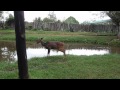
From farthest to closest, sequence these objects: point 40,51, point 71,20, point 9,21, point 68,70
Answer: point 71,20 < point 9,21 < point 40,51 < point 68,70

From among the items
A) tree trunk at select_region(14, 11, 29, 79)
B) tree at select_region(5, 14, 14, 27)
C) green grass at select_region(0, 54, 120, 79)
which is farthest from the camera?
tree at select_region(5, 14, 14, 27)

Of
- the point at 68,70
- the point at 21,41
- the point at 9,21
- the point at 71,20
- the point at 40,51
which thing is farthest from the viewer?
the point at 71,20

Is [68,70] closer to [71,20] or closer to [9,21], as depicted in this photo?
[9,21]

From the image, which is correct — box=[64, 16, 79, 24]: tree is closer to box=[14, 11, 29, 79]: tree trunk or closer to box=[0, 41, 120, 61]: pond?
box=[0, 41, 120, 61]: pond

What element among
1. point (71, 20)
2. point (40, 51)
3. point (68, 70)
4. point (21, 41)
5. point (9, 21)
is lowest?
point (40, 51)

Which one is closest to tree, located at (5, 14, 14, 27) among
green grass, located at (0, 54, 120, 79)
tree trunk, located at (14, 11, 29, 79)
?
green grass, located at (0, 54, 120, 79)

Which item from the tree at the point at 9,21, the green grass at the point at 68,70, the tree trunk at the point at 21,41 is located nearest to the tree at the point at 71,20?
the tree at the point at 9,21

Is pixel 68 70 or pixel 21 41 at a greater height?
pixel 21 41

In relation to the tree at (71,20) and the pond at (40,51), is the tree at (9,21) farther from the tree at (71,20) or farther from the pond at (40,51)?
the pond at (40,51)

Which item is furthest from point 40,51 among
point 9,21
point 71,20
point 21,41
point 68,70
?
point 71,20
